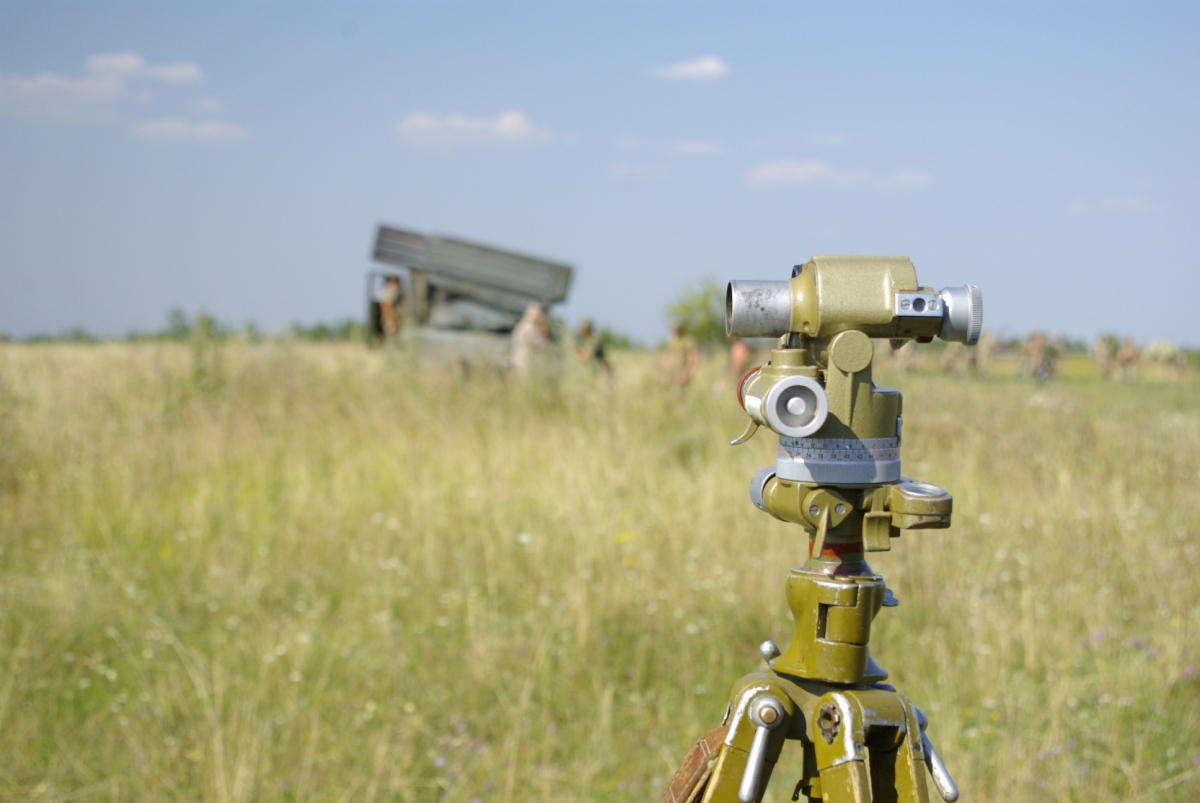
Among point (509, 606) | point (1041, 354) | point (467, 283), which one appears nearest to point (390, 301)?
point (467, 283)

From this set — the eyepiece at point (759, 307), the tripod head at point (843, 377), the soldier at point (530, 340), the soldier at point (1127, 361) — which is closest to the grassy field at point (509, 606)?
the tripod head at point (843, 377)

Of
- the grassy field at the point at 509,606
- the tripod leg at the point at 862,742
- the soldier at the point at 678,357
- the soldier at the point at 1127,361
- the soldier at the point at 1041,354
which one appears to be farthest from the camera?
the soldier at the point at 1127,361

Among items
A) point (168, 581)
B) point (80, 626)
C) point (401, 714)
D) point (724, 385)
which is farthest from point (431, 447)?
point (724, 385)

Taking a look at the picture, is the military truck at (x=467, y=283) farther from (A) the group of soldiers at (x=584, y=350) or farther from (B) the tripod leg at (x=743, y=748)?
(B) the tripod leg at (x=743, y=748)

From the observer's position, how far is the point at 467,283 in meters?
12.4

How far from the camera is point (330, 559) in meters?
4.79

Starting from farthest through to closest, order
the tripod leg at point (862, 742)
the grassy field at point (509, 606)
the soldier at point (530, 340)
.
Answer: the soldier at point (530, 340) → the grassy field at point (509, 606) → the tripod leg at point (862, 742)

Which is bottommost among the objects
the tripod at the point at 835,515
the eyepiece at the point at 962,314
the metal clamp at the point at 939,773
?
the metal clamp at the point at 939,773

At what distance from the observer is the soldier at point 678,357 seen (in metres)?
9.62

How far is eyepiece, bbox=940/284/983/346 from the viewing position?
1.26 meters

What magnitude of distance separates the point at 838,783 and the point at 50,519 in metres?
5.30

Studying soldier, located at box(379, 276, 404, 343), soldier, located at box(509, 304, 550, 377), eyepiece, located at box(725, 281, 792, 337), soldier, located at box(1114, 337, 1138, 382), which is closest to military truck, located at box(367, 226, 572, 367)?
soldier, located at box(379, 276, 404, 343)

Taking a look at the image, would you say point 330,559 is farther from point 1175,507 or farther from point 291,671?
point 1175,507

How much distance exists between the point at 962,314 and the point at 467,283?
11.5m
